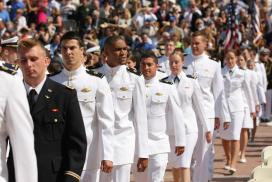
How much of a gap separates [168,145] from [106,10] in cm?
1826

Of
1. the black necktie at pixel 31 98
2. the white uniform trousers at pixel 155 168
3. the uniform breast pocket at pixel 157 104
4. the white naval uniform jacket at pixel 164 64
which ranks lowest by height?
the white uniform trousers at pixel 155 168

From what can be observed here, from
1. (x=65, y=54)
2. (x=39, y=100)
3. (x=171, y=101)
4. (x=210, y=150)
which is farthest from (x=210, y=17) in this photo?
(x=39, y=100)

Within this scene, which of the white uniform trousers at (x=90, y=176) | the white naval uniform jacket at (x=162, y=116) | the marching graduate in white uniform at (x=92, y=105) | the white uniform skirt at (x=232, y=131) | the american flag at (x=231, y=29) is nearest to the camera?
the marching graduate in white uniform at (x=92, y=105)

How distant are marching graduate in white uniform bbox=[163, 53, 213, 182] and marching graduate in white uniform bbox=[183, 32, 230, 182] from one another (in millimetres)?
848

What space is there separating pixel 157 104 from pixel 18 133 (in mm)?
5723

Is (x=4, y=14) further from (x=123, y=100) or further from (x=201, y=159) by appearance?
(x=123, y=100)

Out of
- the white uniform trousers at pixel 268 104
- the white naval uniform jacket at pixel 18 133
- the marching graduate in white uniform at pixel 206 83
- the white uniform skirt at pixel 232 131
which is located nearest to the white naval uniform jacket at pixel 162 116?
the marching graduate in white uniform at pixel 206 83

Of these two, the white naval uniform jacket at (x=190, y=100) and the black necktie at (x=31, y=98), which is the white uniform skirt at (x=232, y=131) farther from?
the black necktie at (x=31, y=98)

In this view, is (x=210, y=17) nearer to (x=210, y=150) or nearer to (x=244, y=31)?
(x=244, y=31)

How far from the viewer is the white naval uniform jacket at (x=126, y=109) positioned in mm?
10047

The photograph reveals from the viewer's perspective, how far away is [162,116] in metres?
11.8

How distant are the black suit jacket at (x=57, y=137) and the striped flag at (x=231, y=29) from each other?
2083 cm

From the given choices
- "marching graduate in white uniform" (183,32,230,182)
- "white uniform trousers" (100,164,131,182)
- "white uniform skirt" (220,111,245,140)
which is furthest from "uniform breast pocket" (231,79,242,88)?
"white uniform trousers" (100,164,131,182)

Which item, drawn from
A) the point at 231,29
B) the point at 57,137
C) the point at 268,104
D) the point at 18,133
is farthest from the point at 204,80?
the point at 231,29
